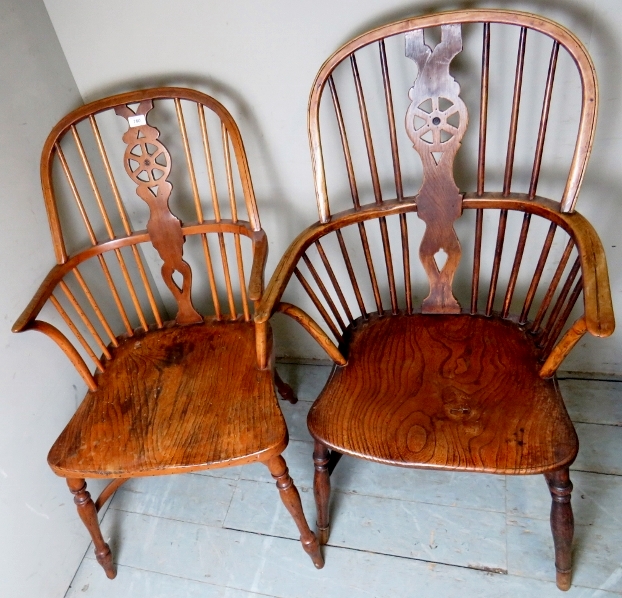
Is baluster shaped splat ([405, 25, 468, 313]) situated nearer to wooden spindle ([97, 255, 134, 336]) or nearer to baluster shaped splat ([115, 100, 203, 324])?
baluster shaped splat ([115, 100, 203, 324])

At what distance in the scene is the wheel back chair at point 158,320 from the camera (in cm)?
117

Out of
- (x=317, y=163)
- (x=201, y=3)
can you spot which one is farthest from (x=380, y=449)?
(x=201, y=3)

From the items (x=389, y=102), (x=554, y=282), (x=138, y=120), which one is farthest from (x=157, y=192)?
(x=554, y=282)

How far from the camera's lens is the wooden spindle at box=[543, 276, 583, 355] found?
109cm

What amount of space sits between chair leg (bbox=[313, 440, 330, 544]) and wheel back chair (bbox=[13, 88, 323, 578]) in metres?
0.06

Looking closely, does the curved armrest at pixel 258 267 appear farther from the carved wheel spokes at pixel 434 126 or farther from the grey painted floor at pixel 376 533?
the grey painted floor at pixel 376 533

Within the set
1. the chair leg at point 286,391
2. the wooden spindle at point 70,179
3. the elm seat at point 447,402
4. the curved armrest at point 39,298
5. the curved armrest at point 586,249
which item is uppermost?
the wooden spindle at point 70,179

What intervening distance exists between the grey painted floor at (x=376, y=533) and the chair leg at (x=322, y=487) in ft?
0.16

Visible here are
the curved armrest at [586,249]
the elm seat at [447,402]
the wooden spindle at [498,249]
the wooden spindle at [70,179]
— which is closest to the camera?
the curved armrest at [586,249]

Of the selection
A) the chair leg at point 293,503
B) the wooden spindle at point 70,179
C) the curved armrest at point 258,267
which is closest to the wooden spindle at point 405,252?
the curved armrest at point 258,267

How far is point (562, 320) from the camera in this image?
1.11m

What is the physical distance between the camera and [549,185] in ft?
4.42

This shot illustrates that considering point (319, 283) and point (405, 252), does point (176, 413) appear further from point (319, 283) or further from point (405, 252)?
point (405, 252)

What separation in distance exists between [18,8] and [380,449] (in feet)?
4.24
